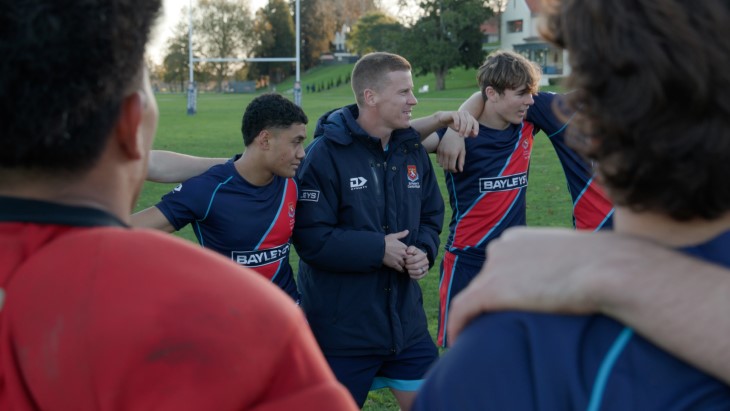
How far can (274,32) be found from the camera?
98.0 metres

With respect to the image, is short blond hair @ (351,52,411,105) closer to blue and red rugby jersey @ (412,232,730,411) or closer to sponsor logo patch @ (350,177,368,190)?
sponsor logo patch @ (350,177,368,190)

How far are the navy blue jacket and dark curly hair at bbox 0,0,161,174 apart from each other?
129 inches

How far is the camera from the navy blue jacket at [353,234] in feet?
15.3

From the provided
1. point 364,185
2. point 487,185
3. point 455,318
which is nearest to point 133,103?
point 455,318

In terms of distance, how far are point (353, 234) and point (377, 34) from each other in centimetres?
7806

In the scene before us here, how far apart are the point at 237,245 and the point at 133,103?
133 inches

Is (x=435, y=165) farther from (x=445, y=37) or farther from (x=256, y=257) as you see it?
(x=445, y=37)

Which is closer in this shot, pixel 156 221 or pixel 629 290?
pixel 629 290

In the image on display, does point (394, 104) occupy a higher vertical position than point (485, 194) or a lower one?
higher

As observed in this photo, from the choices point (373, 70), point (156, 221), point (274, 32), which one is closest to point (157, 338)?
Answer: point (156, 221)

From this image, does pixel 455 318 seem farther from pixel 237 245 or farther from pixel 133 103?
pixel 237 245

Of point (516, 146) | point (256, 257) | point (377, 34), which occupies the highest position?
point (377, 34)

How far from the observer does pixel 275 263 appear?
4797mm

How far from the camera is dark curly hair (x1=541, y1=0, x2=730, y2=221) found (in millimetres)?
1170
